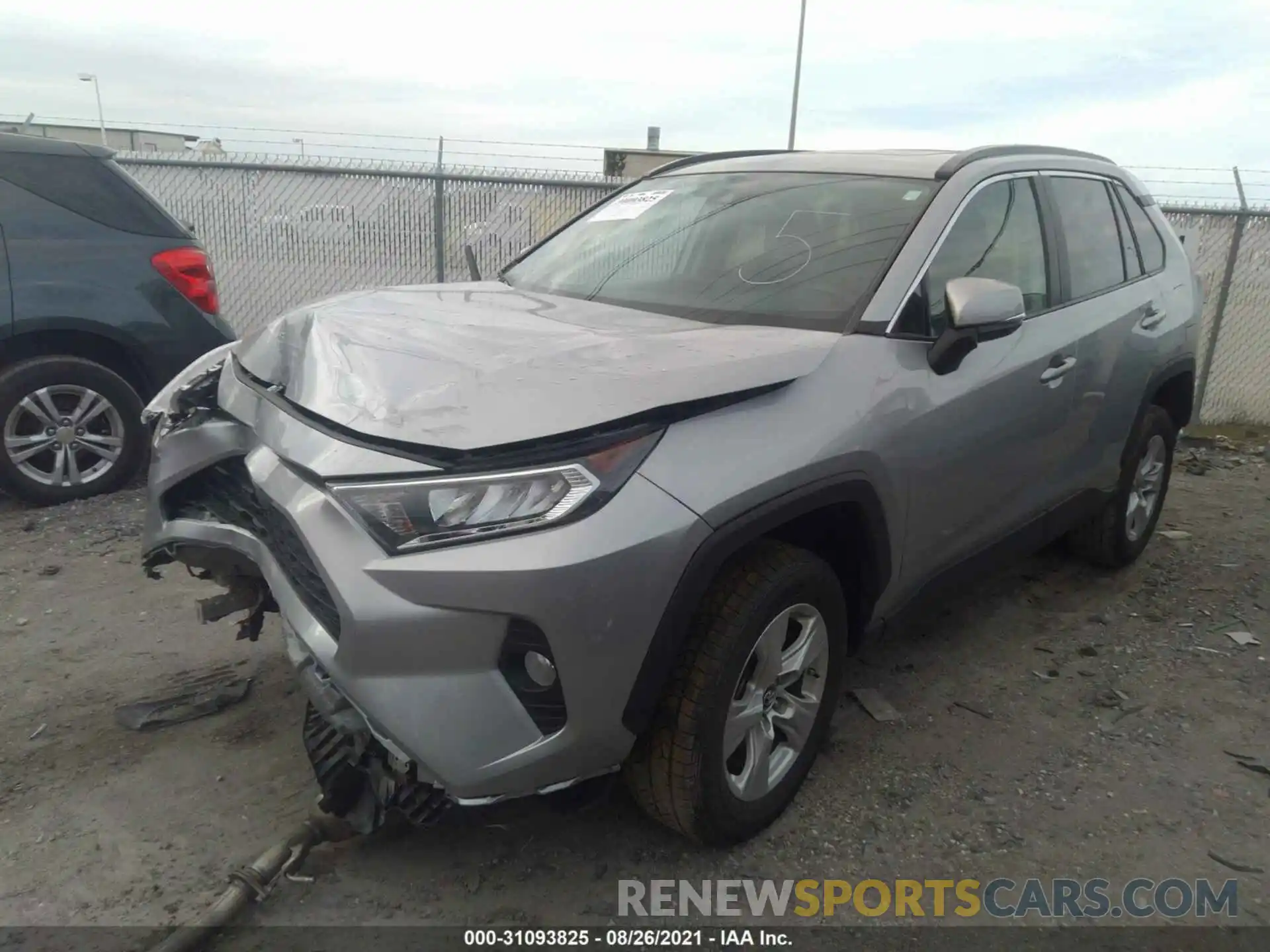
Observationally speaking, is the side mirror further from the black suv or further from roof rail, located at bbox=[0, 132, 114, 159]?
roof rail, located at bbox=[0, 132, 114, 159]

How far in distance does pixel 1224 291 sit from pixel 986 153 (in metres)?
6.44

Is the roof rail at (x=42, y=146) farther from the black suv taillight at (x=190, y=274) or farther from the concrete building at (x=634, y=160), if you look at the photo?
the concrete building at (x=634, y=160)

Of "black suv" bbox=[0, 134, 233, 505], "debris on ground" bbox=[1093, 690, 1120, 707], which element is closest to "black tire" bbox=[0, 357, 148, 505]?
"black suv" bbox=[0, 134, 233, 505]

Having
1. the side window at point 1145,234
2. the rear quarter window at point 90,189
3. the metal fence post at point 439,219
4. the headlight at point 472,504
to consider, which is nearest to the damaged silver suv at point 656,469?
the headlight at point 472,504

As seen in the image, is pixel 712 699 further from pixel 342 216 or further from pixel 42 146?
pixel 342 216

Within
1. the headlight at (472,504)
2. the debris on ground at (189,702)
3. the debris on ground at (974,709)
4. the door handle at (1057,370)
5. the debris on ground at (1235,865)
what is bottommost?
the debris on ground at (974,709)

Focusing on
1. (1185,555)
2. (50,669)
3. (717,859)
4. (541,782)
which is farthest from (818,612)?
(1185,555)

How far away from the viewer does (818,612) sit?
253 cm

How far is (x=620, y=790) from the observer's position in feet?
8.98

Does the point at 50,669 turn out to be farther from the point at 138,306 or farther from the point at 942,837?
the point at 942,837

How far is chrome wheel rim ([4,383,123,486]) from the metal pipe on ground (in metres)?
3.31

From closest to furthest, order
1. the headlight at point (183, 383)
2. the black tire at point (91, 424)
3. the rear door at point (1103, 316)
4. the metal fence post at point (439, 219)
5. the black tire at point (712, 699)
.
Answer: the black tire at point (712, 699)
the headlight at point (183, 383)
the rear door at point (1103, 316)
the black tire at point (91, 424)
the metal fence post at point (439, 219)

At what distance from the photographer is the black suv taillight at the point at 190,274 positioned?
505cm

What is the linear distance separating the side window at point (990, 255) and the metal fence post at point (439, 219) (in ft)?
17.1
